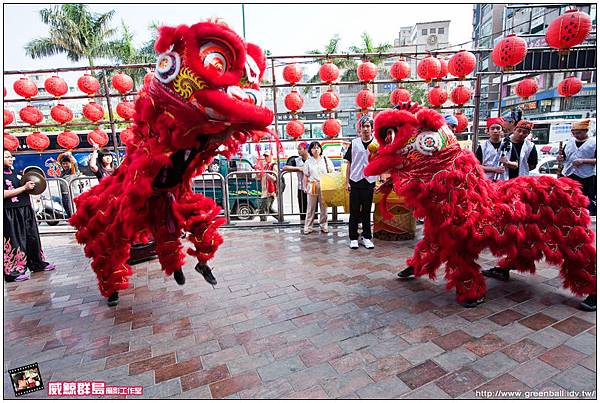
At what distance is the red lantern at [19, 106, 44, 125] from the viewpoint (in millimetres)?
6223

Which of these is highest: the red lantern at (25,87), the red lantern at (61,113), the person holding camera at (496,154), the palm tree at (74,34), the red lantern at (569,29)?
the palm tree at (74,34)

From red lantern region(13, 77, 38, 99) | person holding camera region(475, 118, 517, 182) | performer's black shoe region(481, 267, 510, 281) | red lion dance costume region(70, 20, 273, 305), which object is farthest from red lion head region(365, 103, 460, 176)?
red lantern region(13, 77, 38, 99)

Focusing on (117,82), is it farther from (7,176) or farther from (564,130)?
(564,130)

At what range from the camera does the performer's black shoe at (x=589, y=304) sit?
275 cm

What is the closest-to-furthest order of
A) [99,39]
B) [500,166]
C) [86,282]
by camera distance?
[86,282] < [500,166] < [99,39]

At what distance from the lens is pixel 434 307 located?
292cm

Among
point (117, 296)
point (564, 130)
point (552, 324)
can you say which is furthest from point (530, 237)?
point (564, 130)

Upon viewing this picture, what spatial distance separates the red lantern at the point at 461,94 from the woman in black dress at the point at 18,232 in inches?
255

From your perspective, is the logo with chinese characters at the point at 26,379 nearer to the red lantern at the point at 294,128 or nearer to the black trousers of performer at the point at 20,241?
the black trousers of performer at the point at 20,241

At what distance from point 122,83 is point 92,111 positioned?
0.87m

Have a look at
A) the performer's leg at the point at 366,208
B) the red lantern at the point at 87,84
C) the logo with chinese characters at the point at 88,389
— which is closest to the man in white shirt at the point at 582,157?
the performer's leg at the point at 366,208

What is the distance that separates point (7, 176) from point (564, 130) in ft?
67.8

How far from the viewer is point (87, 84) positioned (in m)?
5.85

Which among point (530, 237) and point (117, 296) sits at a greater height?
point (530, 237)
